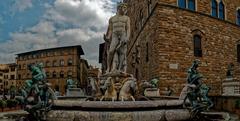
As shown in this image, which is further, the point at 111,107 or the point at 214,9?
the point at 214,9

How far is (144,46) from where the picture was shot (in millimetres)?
24625

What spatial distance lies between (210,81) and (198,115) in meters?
14.9

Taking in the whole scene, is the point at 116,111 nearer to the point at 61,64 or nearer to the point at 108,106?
the point at 108,106

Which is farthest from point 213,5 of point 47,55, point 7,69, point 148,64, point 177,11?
point 7,69

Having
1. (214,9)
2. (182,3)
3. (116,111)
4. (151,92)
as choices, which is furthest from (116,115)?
(214,9)

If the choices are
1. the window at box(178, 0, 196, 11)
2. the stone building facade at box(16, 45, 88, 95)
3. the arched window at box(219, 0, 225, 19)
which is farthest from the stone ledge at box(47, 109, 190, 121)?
the stone building facade at box(16, 45, 88, 95)

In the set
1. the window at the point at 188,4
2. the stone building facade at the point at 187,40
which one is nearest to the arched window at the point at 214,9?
the stone building facade at the point at 187,40

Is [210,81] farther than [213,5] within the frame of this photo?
No

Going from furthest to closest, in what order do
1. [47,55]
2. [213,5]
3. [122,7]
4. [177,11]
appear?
1. [47,55]
2. [213,5]
3. [177,11]
4. [122,7]

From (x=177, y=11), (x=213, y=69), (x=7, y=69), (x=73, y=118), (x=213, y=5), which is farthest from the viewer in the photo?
(x=7, y=69)

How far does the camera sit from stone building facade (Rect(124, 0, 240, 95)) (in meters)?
19.8

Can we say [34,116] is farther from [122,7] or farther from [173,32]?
[173,32]

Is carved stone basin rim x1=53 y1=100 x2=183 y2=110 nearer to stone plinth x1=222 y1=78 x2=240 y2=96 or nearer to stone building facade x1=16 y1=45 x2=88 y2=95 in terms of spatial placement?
stone plinth x1=222 y1=78 x2=240 y2=96

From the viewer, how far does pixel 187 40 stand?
21.1m
